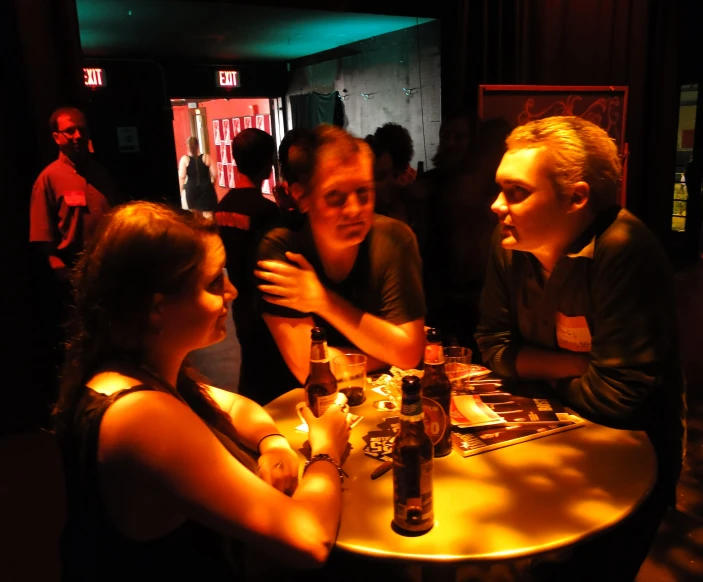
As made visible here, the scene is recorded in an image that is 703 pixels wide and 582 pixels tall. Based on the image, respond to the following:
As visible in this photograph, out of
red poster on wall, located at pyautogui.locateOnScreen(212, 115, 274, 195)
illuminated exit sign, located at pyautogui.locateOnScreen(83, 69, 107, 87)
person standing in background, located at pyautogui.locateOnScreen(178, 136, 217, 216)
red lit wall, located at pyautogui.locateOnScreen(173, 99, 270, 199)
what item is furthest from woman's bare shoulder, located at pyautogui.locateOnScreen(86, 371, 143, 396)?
red lit wall, located at pyautogui.locateOnScreen(173, 99, 270, 199)

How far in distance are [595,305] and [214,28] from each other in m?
5.50

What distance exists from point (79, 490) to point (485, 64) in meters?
3.96

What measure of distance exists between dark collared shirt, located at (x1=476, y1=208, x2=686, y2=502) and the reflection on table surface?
102mm

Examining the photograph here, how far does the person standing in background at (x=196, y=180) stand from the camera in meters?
7.11

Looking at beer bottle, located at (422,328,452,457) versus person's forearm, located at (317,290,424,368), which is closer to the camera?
beer bottle, located at (422,328,452,457)

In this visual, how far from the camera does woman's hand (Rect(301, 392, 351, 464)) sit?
49.9 inches

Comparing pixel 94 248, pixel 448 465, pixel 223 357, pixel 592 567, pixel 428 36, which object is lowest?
pixel 223 357

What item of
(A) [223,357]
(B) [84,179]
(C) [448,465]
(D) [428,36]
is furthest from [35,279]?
(D) [428,36]

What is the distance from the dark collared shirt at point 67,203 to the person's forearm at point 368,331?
1901mm

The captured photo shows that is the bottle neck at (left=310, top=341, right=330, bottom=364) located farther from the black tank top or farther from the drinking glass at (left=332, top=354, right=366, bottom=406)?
the black tank top

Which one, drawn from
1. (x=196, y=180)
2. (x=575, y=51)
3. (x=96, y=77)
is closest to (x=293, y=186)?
(x=575, y=51)

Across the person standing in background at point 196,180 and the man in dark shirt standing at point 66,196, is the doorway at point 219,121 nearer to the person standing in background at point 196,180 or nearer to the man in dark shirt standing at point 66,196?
the person standing in background at point 196,180

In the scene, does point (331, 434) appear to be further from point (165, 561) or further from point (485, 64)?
point (485, 64)

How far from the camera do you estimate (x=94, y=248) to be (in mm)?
1116
